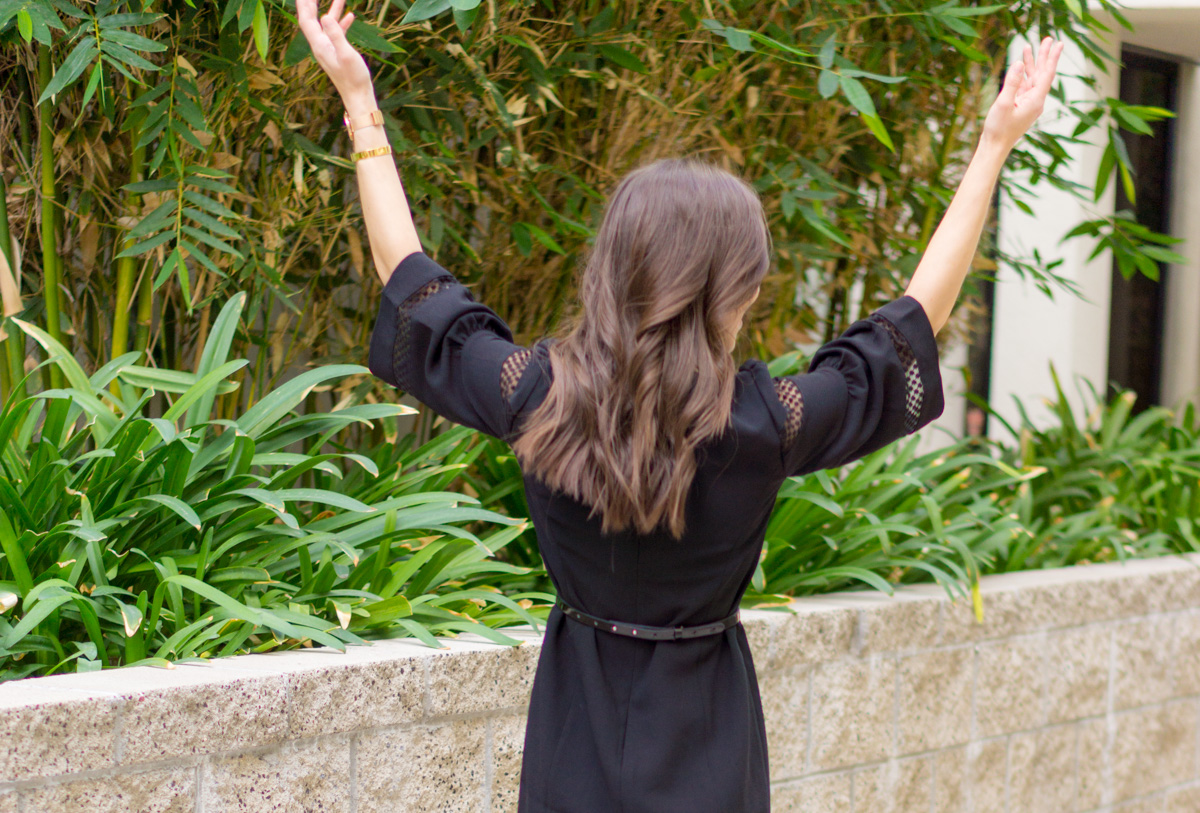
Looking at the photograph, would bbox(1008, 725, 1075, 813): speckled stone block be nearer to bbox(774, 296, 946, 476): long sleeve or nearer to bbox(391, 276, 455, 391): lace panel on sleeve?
bbox(774, 296, 946, 476): long sleeve

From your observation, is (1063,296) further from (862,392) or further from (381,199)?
(381,199)

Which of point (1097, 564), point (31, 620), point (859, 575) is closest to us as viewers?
point (31, 620)

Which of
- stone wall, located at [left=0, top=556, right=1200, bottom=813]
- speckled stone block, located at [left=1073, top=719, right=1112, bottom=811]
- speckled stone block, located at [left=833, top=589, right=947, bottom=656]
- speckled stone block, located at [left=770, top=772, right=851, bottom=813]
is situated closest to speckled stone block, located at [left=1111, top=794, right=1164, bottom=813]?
stone wall, located at [left=0, top=556, right=1200, bottom=813]

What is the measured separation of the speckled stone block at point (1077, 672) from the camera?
3.58 meters

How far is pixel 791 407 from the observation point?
147 cm

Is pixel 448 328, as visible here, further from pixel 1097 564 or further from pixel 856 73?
pixel 1097 564

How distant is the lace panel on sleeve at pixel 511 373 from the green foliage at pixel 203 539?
0.92m

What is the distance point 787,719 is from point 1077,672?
1.29 metres

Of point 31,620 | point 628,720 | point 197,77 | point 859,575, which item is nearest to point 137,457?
point 31,620

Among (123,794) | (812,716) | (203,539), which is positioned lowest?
(812,716)

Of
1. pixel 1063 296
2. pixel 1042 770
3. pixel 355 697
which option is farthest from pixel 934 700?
pixel 1063 296

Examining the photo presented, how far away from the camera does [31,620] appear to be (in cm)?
199

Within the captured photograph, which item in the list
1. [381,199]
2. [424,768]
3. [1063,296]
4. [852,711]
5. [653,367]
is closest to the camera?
[653,367]

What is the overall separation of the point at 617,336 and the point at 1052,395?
5.14 meters
